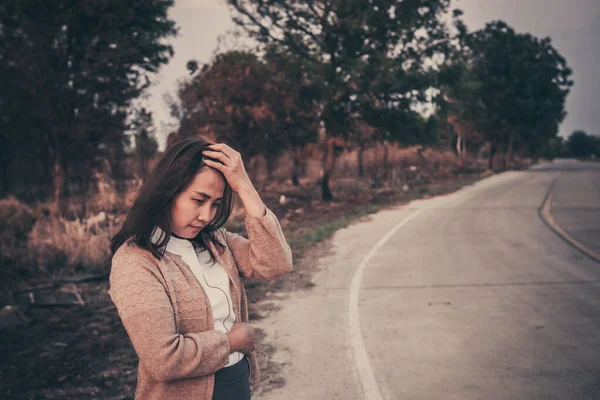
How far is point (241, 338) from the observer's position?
221 cm

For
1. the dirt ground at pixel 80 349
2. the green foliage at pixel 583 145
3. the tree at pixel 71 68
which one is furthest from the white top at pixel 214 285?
the green foliage at pixel 583 145

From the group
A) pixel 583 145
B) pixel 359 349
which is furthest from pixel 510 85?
pixel 583 145

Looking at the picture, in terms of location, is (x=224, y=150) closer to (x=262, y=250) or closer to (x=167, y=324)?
(x=262, y=250)

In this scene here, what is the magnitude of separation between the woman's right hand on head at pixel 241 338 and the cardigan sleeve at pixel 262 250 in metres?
0.34

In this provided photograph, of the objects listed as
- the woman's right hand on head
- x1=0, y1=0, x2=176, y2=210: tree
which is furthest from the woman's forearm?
x1=0, y1=0, x2=176, y2=210: tree

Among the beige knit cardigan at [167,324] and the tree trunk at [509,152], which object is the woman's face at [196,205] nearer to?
the beige knit cardigan at [167,324]

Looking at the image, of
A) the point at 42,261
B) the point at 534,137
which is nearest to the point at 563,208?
the point at 42,261

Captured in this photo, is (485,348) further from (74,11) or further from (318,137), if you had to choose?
(318,137)

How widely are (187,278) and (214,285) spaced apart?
0.14 meters

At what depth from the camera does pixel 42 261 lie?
9953 millimetres

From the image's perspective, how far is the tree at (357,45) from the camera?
854 inches

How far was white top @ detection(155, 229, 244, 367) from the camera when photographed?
88.5 inches

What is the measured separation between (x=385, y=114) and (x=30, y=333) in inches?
737

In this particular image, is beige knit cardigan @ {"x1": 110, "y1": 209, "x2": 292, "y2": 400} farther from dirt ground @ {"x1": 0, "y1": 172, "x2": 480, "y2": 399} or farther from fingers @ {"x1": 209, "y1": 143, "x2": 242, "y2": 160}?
dirt ground @ {"x1": 0, "y1": 172, "x2": 480, "y2": 399}
